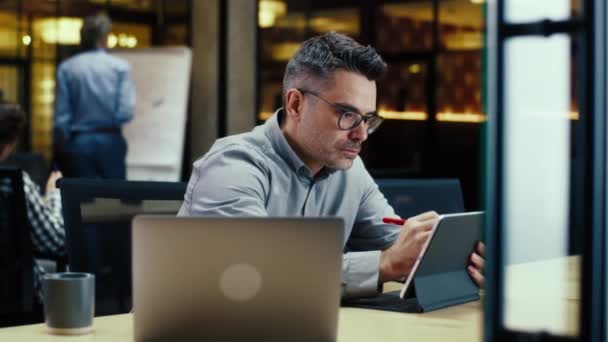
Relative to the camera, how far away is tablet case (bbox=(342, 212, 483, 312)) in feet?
5.79

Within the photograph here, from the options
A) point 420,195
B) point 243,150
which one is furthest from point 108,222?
point 420,195

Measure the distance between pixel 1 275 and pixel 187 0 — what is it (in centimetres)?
472

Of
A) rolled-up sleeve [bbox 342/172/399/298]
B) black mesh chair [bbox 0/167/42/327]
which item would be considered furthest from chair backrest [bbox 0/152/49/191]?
rolled-up sleeve [bbox 342/172/399/298]

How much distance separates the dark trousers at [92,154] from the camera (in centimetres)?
563

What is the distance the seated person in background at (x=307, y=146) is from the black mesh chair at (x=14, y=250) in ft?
3.48

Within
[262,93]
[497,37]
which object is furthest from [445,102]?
[497,37]

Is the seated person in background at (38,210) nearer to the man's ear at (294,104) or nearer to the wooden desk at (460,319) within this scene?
the man's ear at (294,104)

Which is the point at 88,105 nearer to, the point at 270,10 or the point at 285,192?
the point at 270,10

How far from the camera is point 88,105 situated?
5.64 metres

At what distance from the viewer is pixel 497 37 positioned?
2.03ft

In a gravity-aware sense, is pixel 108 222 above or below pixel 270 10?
below

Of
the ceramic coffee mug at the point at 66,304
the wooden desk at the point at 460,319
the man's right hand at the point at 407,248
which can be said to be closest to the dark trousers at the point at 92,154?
the wooden desk at the point at 460,319

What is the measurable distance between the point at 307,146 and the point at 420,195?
76 cm

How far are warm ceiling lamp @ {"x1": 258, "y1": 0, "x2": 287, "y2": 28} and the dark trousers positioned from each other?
86.9 inches
